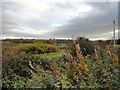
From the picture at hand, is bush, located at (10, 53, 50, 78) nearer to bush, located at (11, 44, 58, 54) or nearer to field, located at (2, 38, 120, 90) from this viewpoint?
field, located at (2, 38, 120, 90)

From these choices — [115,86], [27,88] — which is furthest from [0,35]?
[115,86]

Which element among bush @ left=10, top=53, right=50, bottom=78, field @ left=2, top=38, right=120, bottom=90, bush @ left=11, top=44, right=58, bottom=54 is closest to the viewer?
field @ left=2, top=38, right=120, bottom=90

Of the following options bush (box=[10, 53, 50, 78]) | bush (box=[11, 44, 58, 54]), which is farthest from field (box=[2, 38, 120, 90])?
bush (box=[11, 44, 58, 54])

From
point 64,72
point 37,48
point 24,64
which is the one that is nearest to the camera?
point 64,72

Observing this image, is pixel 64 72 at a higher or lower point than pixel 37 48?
lower

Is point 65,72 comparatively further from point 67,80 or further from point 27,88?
point 27,88

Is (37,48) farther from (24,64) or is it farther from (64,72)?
(64,72)

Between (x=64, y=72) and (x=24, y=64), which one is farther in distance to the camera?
(x=24, y=64)

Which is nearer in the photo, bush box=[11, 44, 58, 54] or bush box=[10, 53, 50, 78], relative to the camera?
bush box=[10, 53, 50, 78]

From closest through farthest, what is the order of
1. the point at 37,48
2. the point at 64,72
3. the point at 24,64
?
the point at 64,72 < the point at 24,64 < the point at 37,48

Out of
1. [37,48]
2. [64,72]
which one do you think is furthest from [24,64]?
[37,48]

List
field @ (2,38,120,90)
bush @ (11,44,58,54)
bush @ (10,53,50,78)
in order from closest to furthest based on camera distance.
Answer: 1. field @ (2,38,120,90)
2. bush @ (10,53,50,78)
3. bush @ (11,44,58,54)

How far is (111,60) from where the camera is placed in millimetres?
6613

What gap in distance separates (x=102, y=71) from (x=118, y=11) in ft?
6.82
